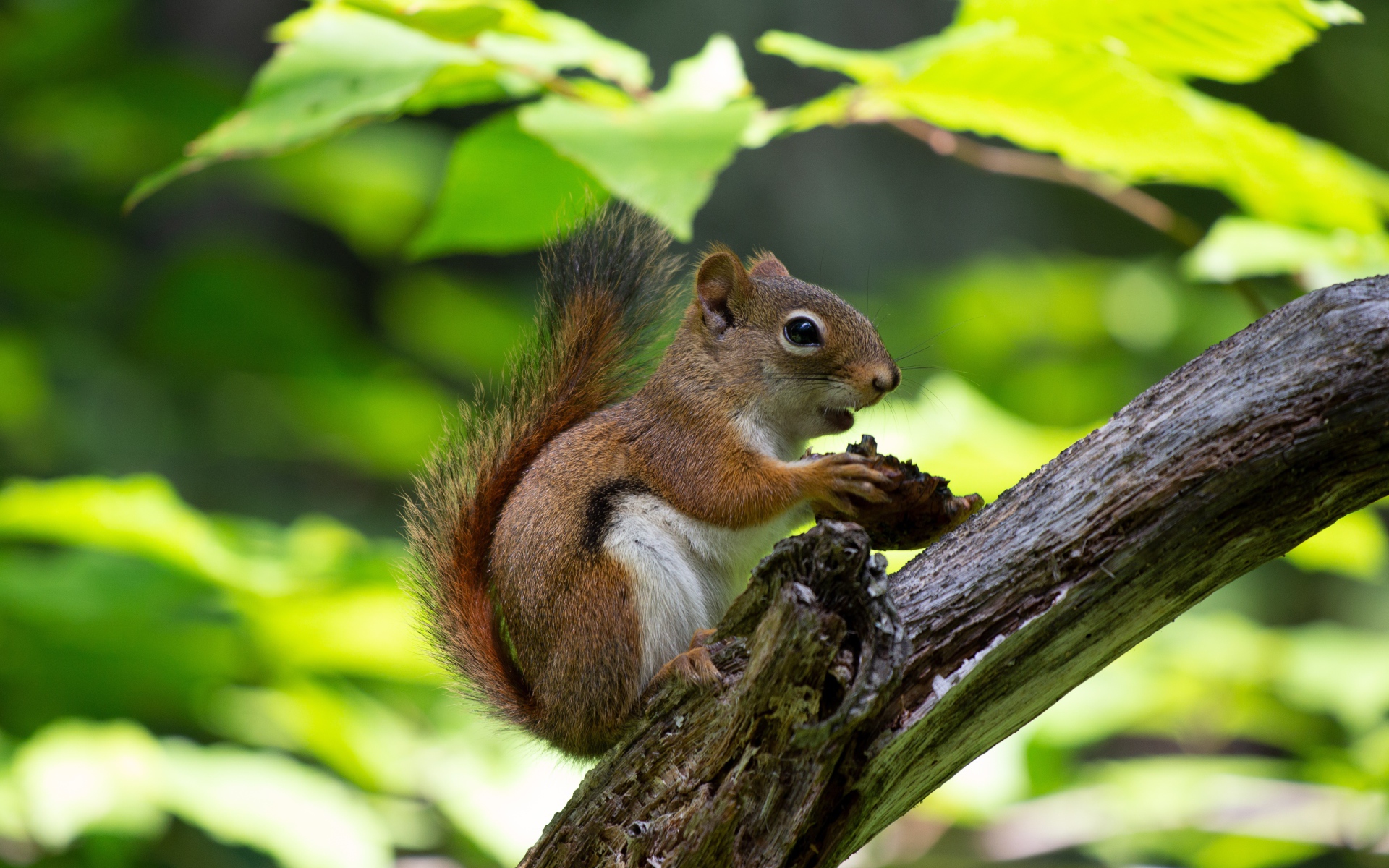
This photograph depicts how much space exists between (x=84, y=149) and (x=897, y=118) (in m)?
3.19

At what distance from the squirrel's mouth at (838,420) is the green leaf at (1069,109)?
49 cm

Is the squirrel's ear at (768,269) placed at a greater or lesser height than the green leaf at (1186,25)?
greater

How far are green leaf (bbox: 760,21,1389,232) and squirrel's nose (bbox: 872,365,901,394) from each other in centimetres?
40

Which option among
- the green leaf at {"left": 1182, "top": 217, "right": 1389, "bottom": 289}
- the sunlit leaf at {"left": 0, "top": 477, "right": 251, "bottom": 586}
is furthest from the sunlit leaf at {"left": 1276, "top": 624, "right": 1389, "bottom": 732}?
the sunlit leaf at {"left": 0, "top": 477, "right": 251, "bottom": 586}

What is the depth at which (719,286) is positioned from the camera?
1966 mm

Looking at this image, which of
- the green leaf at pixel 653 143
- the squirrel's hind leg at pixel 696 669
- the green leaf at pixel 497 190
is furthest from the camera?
the green leaf at pixel 497 190

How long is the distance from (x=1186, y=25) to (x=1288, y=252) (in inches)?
22.5

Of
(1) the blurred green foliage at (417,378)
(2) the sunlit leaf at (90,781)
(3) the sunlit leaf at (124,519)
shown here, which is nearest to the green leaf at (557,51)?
(1) the blurred green foliage at (417,378)

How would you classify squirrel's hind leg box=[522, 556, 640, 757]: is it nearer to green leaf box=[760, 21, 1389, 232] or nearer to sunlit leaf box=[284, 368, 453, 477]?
green leaf box=[760, 21, 1389, 232]

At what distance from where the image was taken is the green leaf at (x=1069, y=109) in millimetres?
1494

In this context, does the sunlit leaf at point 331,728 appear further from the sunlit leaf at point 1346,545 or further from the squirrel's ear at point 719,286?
the sunlit leaf at point 1346,545

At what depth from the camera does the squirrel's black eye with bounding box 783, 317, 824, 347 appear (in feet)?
6.02

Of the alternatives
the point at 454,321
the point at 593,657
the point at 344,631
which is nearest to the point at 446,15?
the point at 593,657

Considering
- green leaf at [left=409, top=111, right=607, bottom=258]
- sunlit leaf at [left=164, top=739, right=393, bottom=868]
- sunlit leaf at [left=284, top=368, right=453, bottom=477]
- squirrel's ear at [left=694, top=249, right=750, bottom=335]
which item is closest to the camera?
green leaf at [left=409, top=111, right=607, bottom=258]
